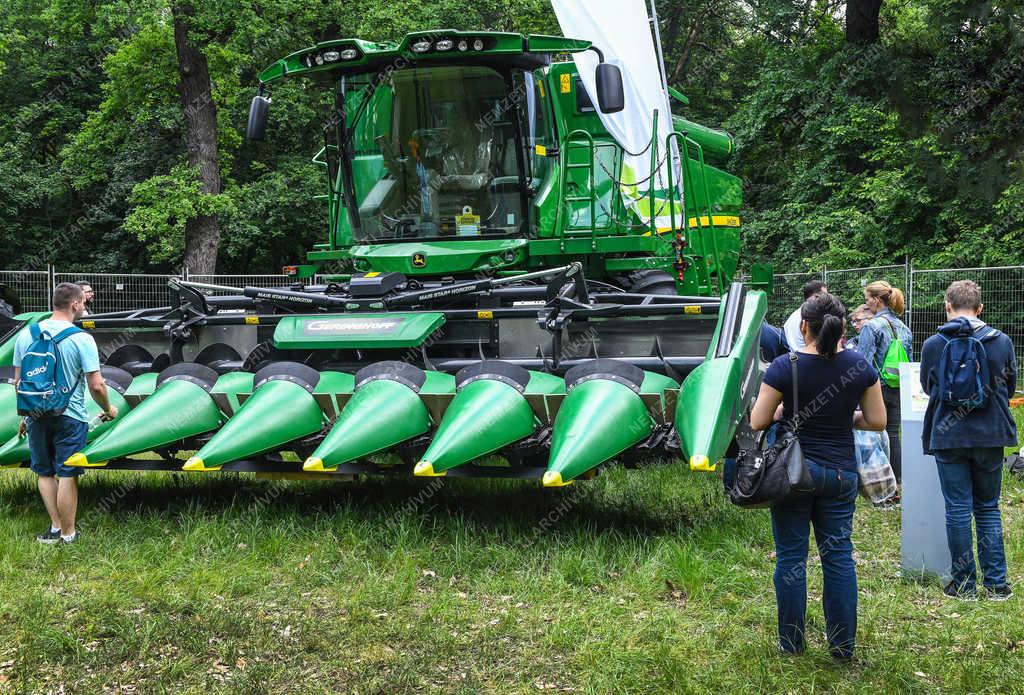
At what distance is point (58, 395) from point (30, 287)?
10.7 metres

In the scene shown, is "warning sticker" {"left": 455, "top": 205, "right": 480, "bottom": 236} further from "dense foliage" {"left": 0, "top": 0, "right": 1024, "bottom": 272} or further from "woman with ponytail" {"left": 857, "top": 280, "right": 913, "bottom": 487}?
"dense foliage" {"left": 0, "top": 0, "right": 1024, "bottom": 272}

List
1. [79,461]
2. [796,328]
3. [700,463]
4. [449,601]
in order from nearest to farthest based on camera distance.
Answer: [700,463], [449,601], [79,461], [796,328]

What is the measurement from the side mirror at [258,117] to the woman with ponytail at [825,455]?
5.59m

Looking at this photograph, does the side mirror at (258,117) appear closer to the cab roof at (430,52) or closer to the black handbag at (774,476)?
the cab roof at (430,52)

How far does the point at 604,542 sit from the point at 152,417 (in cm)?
284

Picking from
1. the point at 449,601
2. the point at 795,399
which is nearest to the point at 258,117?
the point at 449,601

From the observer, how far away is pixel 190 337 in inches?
290

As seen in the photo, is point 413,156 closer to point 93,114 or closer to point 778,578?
point 778,578

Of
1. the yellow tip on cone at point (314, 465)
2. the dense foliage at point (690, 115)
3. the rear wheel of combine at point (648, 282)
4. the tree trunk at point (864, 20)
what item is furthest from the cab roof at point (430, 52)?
the tree trunk at point (864, 20)

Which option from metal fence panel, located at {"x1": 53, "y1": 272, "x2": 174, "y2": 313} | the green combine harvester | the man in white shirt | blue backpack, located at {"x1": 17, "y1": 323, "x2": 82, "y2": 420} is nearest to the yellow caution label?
the green combine harvester

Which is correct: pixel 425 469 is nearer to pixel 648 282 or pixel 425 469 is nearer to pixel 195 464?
pixel 195 464

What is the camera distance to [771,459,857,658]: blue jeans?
4.14 meters

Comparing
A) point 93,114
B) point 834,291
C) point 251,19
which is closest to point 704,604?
point 834,291

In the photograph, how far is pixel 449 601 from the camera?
4914 mm
